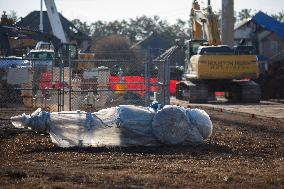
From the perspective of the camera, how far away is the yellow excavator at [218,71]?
2961cm

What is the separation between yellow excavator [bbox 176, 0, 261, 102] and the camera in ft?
97.1

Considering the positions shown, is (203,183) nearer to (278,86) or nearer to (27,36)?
(278,86)

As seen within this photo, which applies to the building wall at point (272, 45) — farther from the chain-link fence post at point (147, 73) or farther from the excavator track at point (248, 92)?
the chain-link fence post at point (147, 73)

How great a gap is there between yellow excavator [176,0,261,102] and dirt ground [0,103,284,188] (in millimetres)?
13853

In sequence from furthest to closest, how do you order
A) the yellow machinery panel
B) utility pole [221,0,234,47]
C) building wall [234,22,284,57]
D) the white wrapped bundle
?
building wall [234,22,284,57], utility pole [221,0,234,47], the yellow machinery panel, the white wrapped bundle

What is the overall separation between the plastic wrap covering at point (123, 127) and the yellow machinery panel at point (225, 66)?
16105 mm

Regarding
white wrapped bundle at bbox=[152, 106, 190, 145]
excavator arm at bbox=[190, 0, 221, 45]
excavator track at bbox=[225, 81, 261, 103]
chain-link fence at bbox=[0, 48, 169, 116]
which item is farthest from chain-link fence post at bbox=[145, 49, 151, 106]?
excavator arm at bbox=[190, 0, 221, 45]

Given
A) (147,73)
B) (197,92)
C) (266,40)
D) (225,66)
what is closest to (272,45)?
(266,40)

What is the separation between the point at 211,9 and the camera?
3189 centimetres

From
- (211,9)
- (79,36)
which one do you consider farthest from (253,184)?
(79,36)

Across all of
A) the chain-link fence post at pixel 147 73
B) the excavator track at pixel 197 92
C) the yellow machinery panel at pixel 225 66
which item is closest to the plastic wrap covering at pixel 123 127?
the chain-link fence post at pixel 147 73

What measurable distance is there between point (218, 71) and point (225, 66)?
1.26ft

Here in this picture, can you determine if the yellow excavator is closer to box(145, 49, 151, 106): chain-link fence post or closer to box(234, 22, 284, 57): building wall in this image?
box(145, 49, 151, 106): chain-link fence post

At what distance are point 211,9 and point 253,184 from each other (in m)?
23.7
